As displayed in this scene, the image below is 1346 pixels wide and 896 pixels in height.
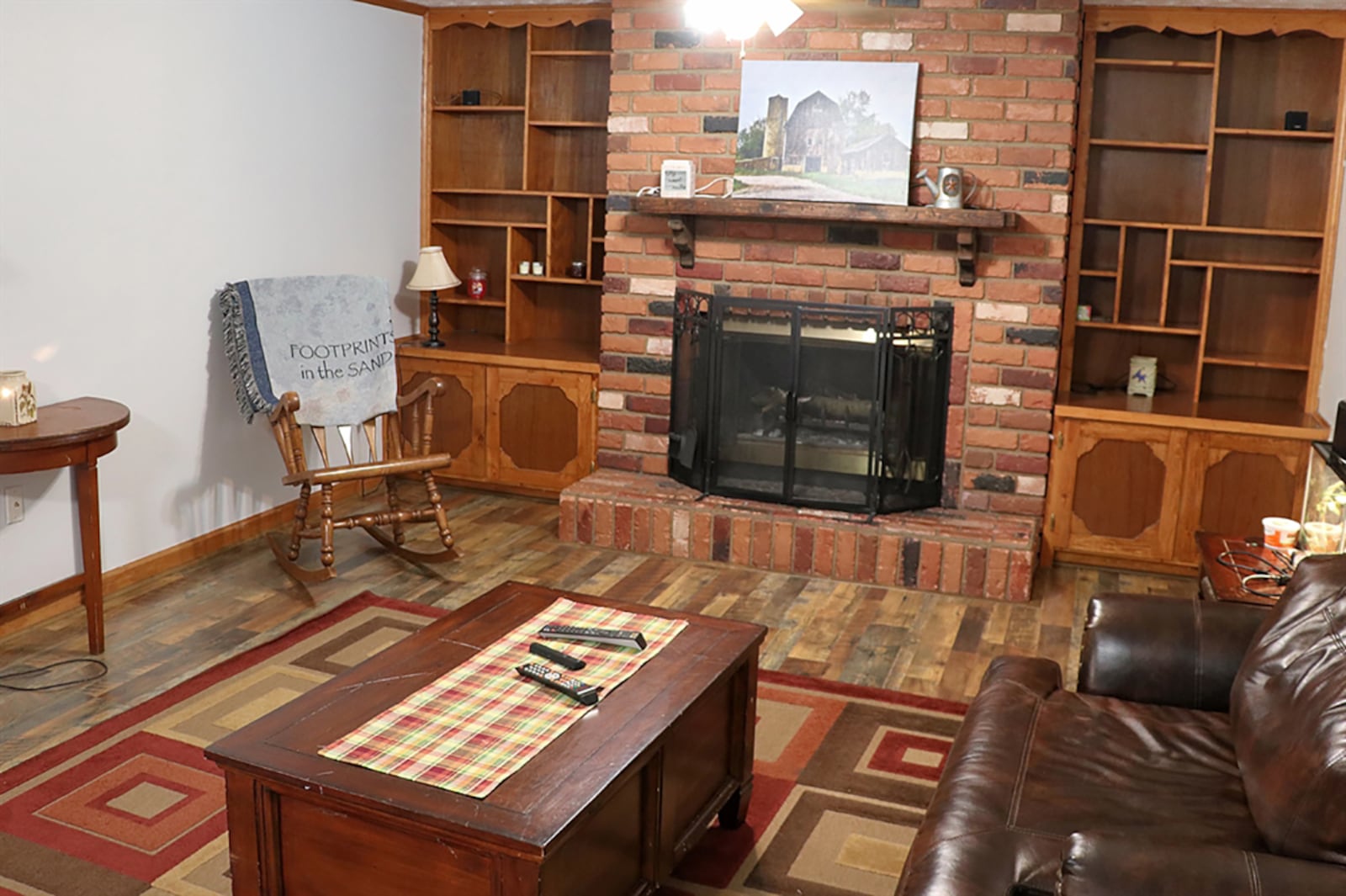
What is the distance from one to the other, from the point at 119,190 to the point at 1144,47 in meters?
3.74

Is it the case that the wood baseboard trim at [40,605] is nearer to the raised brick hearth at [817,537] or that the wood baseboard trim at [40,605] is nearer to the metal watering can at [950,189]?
the raised brick hearth at [817,537]

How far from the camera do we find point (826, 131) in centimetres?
473

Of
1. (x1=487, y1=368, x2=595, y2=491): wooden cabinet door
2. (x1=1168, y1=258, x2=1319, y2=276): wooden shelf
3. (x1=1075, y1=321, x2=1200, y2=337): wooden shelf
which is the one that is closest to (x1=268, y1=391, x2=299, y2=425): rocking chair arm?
(x1=487, y1=368, x2=595, y2=491): wooden cabinet door

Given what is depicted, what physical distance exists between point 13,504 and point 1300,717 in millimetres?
3435

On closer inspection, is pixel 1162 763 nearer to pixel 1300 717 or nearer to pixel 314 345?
pixel 1300 717

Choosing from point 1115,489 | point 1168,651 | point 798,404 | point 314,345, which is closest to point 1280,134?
point 1115,489

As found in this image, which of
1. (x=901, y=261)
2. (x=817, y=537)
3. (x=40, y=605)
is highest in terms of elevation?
(x=901, y=261)

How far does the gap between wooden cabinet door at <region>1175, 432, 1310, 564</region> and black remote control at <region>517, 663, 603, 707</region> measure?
9.78ft

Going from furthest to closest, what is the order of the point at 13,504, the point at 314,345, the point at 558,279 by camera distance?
the point at 558,279, the point at 314,345, the point at 13,504

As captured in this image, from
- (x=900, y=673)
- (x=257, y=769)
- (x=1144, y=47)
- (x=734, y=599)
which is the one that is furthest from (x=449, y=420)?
→ (x=257, y=769)

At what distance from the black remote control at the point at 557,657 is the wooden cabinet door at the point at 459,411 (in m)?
2.99

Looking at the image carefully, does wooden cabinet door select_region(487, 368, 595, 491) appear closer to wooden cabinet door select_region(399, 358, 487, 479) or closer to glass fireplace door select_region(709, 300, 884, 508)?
wooden cabinet door select_region(399, 358, 487, 479)

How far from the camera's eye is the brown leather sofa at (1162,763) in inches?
68.0

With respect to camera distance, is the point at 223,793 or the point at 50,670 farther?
the point at 50,670
